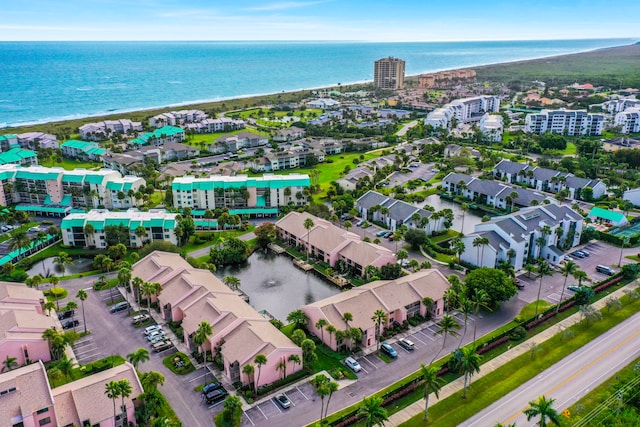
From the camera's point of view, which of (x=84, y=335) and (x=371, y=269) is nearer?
(x=84, y=335)

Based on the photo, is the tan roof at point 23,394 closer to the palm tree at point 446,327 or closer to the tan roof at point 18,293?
the tan roof at point 18,293

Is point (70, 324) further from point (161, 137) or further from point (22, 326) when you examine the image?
point (161, 137)

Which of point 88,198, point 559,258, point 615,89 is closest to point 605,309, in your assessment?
point 559,258

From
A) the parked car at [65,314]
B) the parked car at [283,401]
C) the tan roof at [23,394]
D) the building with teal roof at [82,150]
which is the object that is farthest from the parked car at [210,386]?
the building with teal roof at [82,150]

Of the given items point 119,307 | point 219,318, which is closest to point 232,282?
point 219,318

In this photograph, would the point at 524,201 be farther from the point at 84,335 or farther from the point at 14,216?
the point at 14,216

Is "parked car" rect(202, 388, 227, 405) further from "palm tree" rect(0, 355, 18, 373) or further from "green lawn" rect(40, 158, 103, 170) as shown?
"green lawn" rect(40, 158, 103, 170)
